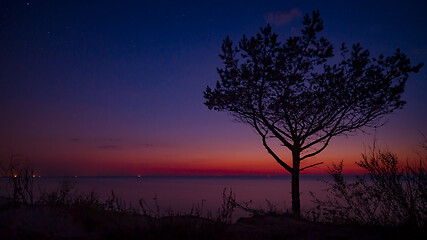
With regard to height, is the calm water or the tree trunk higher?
the tree trunk

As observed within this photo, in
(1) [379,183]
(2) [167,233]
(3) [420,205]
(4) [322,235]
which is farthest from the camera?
(1) [379,183]

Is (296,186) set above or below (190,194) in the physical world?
above

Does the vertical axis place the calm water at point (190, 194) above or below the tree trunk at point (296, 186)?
below

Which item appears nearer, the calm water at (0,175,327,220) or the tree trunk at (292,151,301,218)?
the tree trunk at (292,151,301,218)

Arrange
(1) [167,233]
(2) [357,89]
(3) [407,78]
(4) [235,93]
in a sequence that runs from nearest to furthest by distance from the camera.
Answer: (1) [167,233]
(3) [407,78]
(2) [357,89]
(4) [235,93]

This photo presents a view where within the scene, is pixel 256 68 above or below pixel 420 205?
above

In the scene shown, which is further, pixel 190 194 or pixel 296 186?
pixel 190 194

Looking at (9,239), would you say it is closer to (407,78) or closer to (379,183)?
(379,183)

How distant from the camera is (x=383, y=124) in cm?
980

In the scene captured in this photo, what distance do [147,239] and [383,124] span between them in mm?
9526

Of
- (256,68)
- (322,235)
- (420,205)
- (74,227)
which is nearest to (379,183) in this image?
(420,205)

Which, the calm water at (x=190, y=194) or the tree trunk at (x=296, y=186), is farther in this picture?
the calm water at (x=190, y=194)

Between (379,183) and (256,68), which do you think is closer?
(379,183)

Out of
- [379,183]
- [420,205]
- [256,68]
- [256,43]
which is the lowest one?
[420,205]
